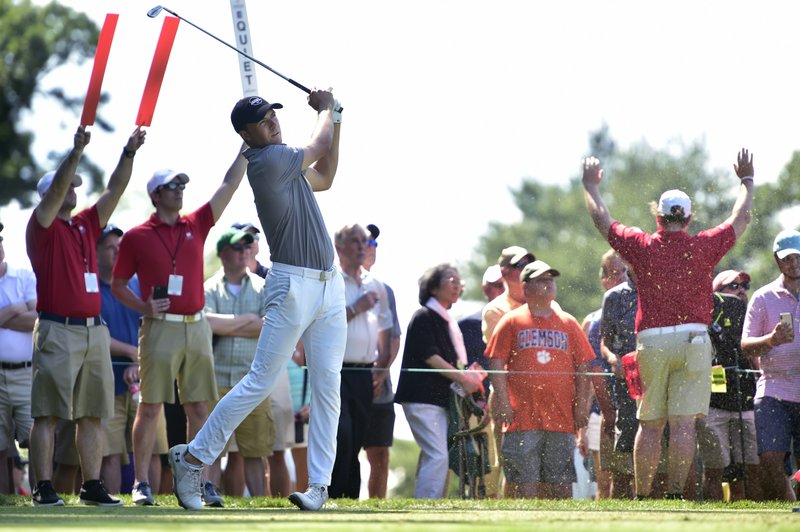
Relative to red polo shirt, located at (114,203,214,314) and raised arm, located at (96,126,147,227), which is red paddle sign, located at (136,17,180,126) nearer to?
raised arm, located at (96,126,147,227)

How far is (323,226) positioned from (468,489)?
3717 mm

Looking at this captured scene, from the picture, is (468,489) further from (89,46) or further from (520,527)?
(89,46)

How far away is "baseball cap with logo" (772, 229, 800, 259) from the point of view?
38.5 feet

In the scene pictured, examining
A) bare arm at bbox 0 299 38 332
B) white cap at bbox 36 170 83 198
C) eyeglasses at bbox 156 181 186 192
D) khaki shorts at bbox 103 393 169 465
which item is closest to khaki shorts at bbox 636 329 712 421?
eyeglasses at bbox 156 181 186 192

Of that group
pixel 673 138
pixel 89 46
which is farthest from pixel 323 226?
pixel 89 46

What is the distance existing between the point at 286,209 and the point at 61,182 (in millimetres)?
1760

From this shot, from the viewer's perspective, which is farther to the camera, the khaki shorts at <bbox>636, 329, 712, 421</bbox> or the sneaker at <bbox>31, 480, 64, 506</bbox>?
the khaki shorts at <bbox>636, 329, 712, 421</bbox>

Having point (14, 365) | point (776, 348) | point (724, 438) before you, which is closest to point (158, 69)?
point (14, 365)

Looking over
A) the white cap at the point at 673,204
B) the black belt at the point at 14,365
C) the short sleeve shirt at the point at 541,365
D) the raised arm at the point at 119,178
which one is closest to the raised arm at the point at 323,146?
the raised arm at the point at 119,178

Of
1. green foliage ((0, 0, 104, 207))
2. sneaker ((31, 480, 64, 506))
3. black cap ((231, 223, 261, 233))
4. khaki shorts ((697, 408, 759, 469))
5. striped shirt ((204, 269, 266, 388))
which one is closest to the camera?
sneaker ((31, 480, 64, 506))

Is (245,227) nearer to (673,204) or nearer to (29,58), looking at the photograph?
(673,204)

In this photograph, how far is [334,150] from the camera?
9.30 m

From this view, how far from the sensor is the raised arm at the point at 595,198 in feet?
34.9

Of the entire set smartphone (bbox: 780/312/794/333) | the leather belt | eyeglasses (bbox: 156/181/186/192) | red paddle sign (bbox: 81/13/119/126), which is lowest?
the leather belt
